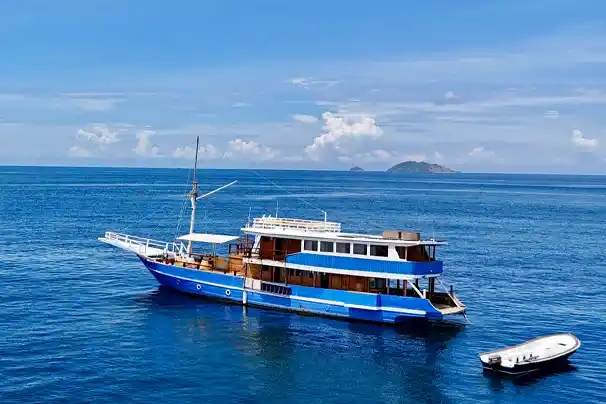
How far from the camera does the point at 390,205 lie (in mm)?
181625

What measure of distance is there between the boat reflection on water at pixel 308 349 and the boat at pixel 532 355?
11.8 feet

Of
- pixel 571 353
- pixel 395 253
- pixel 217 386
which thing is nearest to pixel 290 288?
pixel 395 253

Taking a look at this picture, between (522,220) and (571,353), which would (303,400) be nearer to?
(571,353)

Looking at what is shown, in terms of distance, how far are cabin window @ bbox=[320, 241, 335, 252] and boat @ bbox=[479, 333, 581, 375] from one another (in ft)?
52.3

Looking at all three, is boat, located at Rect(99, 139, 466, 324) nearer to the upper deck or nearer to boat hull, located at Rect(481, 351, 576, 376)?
the upper deck

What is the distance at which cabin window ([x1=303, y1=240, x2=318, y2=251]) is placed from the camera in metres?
54.4

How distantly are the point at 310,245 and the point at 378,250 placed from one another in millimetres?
5905

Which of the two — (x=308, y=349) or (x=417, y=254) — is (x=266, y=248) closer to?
(x=417, y=254)

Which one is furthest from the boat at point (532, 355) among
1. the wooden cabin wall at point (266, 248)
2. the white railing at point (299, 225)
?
the wooden cabin wall at point (266, 248)

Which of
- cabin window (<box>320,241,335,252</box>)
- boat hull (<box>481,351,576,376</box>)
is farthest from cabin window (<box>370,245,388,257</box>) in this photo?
boat hull (<box>481,351,576,376</box>)

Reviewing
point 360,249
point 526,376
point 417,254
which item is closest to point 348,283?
point 360,249

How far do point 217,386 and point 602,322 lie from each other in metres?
33.4

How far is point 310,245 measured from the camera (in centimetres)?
5466

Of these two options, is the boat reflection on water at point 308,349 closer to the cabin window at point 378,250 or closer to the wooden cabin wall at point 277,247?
the wooden cabin wall at point 277,247
